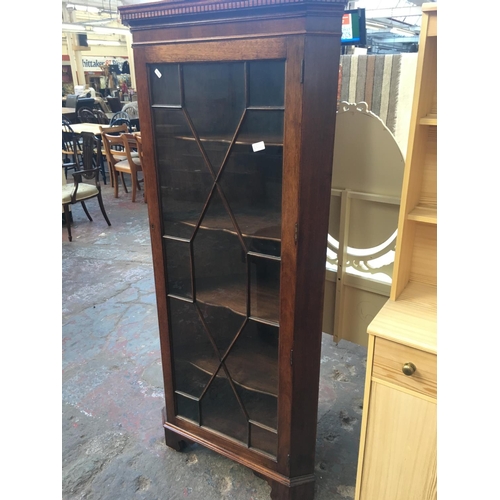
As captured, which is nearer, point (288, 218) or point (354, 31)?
point (288, 218)

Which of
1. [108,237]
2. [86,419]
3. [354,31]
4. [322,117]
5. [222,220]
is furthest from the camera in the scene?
[108,237]

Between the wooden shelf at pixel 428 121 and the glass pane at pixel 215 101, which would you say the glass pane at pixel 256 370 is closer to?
the glass pane at pixel 215 101

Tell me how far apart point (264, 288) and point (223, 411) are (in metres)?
0.51

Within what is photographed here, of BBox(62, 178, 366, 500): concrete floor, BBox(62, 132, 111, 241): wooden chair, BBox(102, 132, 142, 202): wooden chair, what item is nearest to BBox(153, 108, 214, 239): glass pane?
BBox(62, 178, 366, 500): concrete floor

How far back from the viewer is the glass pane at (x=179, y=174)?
115 cm

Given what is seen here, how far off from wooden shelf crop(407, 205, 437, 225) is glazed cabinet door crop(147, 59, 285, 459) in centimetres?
35

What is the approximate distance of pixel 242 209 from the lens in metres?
1.14

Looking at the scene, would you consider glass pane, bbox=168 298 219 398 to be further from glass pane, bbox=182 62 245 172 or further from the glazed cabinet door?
glass pane, bbox=182 62 245 172

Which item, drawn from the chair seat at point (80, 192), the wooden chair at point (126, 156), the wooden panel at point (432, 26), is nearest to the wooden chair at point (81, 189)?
the chair seat at point (80, 192)

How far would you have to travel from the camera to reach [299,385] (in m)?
1.20

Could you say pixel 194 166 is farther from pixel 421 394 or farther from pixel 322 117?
pixel 421 394

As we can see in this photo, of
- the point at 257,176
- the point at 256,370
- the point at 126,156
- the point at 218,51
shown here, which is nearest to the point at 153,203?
the point at 257,176

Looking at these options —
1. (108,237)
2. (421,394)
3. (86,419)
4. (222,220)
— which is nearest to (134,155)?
(108,237)

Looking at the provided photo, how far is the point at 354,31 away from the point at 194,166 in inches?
31.6
